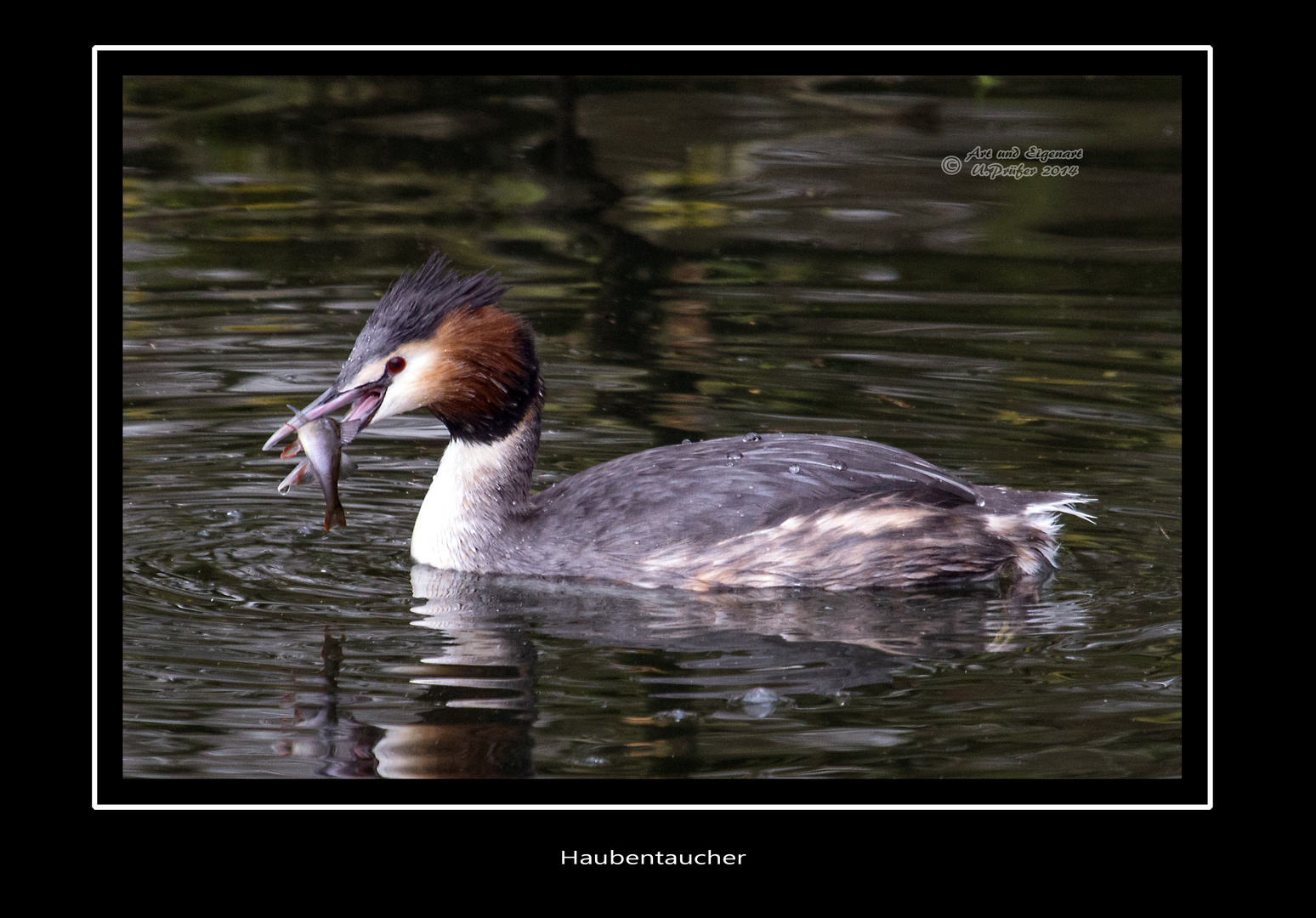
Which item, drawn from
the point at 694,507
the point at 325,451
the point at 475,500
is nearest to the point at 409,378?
the point at 325,451

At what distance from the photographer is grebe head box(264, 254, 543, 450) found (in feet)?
21.5

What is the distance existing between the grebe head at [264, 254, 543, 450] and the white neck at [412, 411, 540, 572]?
7 centimetres

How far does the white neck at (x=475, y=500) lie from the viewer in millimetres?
6797

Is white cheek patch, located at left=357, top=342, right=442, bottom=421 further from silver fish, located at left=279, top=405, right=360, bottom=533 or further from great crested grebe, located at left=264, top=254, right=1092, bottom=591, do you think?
silver fish, located at left=279, top=405, right=360, bottom=533

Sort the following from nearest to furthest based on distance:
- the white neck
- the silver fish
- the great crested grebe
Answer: the silver fish < the great crested grebe < the white neck

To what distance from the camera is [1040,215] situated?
10.4 metres

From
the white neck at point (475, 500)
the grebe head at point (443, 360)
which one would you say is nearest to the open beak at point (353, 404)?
the grebe head at point (443, 360)

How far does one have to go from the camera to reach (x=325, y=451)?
637cm

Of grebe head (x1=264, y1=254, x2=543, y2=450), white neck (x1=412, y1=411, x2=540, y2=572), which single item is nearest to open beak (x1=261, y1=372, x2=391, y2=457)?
grebe head (x1=264, y1=254, x2=543, y2=450)

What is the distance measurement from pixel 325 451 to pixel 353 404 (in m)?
0.26

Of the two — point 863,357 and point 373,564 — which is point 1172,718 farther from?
point 863,357

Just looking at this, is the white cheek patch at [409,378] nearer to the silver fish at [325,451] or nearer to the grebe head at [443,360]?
the grebe head at [443,360]

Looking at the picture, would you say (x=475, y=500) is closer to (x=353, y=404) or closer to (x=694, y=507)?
(x=353, y=404)
